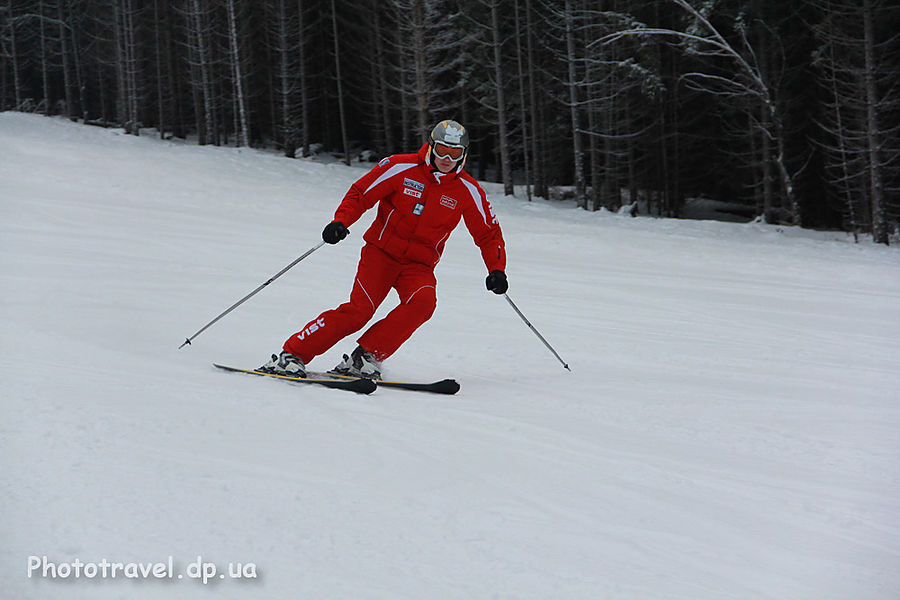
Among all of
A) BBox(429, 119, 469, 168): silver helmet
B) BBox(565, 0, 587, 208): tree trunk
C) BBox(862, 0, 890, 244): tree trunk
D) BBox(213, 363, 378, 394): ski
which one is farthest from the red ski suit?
BBox(565, 0, 587, 208): tree trunk

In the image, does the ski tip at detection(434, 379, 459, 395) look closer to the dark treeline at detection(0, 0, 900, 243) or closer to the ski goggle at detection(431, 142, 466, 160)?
the ski goggle at detection(431, 142, 466, 160)

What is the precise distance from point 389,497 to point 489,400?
1.79 meters

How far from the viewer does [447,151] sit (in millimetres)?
4812

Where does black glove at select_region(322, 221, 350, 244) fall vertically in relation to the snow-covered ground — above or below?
above

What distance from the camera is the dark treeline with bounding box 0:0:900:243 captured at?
747 inches

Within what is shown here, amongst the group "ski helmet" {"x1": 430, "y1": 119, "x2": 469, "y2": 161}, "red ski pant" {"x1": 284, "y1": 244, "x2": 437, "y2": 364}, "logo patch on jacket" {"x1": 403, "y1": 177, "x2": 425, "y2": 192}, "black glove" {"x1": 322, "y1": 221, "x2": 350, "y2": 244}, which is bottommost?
"red ski pant" {"x1": 284, "y1": 244, "x2": 437, "y2": 364}

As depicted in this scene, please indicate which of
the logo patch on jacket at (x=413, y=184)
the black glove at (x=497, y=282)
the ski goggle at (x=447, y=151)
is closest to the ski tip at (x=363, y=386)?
the black glove at (x=497, y=282)

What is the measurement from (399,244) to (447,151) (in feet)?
2.33

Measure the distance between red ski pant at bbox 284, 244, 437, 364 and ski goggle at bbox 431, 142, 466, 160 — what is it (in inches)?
30.8

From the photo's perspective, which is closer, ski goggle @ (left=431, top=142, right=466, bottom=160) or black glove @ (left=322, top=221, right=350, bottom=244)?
black glove @ (left=322, top=221, right=350, bottom=244)

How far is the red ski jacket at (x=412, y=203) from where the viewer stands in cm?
495

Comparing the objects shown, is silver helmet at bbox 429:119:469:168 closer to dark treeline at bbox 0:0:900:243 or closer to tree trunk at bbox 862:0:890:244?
dark treeline at bbox 0:0:900:243

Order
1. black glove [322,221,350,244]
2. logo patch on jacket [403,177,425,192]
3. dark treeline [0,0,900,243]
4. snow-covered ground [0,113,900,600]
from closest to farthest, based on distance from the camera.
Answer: snow-covered ground [0,113,900,600] → black glove [322,221,350,244] → logo patch on jacket [403,177,425,192] → dark treeline [0,0,900,243]

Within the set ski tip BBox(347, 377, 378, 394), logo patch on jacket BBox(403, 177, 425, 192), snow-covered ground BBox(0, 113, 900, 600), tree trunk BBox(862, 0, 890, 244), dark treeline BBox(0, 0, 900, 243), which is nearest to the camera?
snow-covered ground BBox(0, 113, 900, 600)
